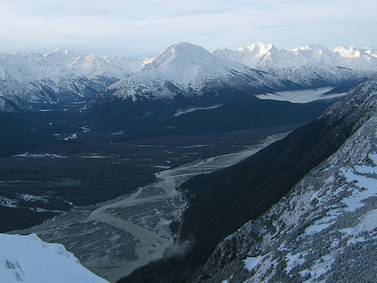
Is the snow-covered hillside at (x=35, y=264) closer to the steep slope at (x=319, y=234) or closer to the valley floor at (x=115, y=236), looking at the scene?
the steep slope at (x=319, y=234)

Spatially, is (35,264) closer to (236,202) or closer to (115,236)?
(236,202)

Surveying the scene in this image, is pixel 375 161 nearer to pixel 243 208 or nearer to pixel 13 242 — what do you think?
pixel 243 208

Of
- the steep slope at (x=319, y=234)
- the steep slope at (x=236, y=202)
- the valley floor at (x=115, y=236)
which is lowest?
the valley floor at (x=115, y=236)

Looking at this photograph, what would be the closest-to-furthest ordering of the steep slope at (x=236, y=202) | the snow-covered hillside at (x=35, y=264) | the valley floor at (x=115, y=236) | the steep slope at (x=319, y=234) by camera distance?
the snow-covered hillside at (x=35, y=264) < the steep slope at (x=319, y=234) < the steep slope at (x=236, y=202) < the valley floor at (x=115, y=236)

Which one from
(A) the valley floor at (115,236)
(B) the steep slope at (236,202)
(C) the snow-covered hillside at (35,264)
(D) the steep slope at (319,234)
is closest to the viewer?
(C) the snow-covered hillside at (35,264)

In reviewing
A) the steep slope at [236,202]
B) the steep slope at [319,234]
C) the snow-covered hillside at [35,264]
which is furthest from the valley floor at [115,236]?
the snow-covered hillside at [35,264]

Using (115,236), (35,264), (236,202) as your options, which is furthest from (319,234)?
(115,236)
